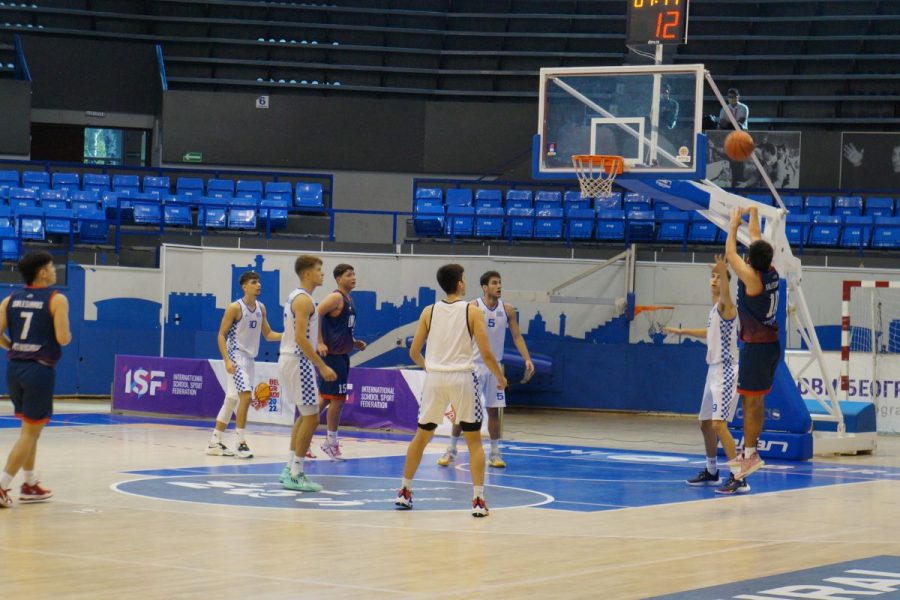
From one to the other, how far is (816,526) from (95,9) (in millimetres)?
26382

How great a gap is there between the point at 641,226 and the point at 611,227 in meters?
0.60

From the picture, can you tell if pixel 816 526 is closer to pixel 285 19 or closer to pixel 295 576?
pixel 295 576

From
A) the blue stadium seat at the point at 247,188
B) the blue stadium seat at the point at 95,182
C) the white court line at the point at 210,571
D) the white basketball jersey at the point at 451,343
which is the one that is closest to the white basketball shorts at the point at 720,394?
the white basketball jersey at the point at 451,343

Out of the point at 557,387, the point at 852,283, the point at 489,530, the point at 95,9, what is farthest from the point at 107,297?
the point at 489,530

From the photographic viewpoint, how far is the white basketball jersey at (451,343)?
10.0 metres

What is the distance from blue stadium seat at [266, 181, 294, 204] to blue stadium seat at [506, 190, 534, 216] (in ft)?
15.3

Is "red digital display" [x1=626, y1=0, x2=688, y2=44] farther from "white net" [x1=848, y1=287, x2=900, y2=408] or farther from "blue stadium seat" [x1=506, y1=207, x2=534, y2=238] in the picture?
"blue stadium seat" [x1=506, y1=207, x2=534, y2=238]

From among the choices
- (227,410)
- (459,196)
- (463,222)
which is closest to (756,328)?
(227,410)

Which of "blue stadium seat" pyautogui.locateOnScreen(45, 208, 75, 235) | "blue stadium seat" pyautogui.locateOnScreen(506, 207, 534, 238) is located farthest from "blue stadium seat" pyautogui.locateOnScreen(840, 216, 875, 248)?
"blue stadium seat" pyautogui.locateOnScreen(45, 208, 75, 235)

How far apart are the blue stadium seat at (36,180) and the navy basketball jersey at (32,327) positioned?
56.5 feet

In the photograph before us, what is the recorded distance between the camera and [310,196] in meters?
27.2

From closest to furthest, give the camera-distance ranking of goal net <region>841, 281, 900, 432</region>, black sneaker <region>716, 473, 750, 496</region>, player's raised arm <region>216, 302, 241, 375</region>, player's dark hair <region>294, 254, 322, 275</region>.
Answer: player's dark hair <region>294, 254, 322, 275</region>
black sneaker <region>716, 473, 750, 496</region>
player's raised arm <region>216, 302, 241, 375</region>
goal net <region>841, 281, 900, 432</region>

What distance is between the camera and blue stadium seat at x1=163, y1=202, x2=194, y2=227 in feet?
83.4

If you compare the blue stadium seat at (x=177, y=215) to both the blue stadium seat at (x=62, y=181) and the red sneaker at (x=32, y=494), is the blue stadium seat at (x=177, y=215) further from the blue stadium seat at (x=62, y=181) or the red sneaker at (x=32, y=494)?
the red sneaker at (x=32, y=494)
